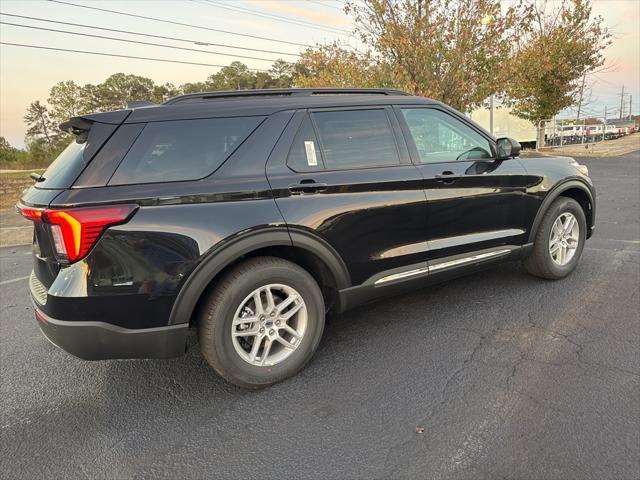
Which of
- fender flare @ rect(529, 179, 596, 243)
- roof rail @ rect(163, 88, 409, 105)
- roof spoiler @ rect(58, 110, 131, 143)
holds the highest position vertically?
roof rail @ rect(163, 88, 409, 105)

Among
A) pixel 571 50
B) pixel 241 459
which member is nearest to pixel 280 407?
pixel 241 459

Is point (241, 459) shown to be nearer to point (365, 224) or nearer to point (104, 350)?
point (104, 350)

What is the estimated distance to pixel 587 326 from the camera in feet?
10.9

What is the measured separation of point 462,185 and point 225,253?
2.02 metres

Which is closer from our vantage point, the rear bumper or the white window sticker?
the rear bumper

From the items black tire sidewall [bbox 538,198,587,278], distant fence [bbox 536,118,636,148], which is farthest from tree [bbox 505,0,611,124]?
black tire sidewall [bbox 538,198,587,278]

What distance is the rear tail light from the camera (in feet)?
7.27

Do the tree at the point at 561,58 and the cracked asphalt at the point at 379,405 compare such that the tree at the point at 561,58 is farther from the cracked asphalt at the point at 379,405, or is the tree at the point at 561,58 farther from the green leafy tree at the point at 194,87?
the green leafy tree at the point at 194,87

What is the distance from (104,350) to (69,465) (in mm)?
568

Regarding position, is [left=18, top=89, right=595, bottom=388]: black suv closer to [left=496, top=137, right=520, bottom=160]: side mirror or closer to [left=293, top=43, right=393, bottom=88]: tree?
[left=496, top=137, right=520, bottom=160]: side mirror

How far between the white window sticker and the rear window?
358 millimetres

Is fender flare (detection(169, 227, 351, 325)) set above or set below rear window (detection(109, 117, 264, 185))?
below

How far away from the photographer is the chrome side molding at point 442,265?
3.14m

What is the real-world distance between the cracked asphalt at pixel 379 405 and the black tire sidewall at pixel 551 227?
0.45 meters
